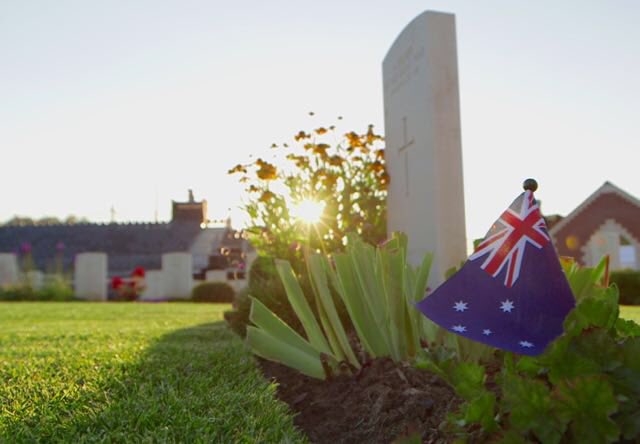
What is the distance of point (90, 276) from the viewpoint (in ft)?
68.1

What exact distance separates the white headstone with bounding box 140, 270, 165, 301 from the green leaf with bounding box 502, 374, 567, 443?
2123 cm

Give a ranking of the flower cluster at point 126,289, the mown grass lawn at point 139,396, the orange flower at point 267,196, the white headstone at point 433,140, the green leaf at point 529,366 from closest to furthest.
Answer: the green leaf at point 529,366
the mown grass lawn at point 139,396
the white headstone at point 433,140
the orange flower at point 267,196
the flower cluster at point 126,289

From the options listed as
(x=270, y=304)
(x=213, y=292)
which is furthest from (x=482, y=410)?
(x=213, y=292)

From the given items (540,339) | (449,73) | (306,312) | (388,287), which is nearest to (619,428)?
(540,339)

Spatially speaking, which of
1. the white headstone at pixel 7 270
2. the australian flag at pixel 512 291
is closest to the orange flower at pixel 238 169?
the australian flag at pixel 512 291

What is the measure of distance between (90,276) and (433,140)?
1795 cm

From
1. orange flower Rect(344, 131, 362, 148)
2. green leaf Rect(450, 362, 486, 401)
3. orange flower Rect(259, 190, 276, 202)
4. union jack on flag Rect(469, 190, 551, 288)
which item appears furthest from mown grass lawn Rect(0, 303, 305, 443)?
orange flower Rect(344, 131, 362, 148)

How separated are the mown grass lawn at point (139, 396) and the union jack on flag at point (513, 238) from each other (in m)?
0.90

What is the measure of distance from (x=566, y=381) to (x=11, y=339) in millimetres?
5449

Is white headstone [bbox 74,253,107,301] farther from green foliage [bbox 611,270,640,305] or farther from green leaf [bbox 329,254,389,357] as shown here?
green leaf [bbox 329,254,389,357]

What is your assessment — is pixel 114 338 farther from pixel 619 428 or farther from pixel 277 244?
pixel 619 428

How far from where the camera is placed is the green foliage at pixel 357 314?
9.48ft

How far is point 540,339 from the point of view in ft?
4.96

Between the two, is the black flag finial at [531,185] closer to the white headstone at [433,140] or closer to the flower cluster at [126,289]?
the white headstone at [433,140]
